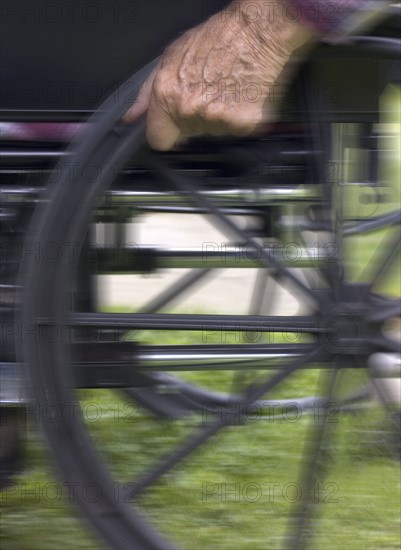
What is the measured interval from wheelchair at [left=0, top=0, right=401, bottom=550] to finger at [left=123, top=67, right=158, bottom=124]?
12 millimetres

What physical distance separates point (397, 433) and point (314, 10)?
0.89 metres

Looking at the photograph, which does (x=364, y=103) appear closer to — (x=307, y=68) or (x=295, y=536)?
(x=307, y=68)

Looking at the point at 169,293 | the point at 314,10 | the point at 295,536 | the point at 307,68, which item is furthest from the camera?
the point at 169,293

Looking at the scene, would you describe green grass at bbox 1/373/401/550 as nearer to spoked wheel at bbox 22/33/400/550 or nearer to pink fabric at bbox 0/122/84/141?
spoked wheel at bbox 22/33/400/550

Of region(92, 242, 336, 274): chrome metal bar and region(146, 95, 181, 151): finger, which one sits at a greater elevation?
region(146, 95, 181, 151): finger

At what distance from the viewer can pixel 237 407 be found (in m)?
1.81

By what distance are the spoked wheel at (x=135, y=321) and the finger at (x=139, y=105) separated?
0.02 metres

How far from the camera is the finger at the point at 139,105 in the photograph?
1693mm

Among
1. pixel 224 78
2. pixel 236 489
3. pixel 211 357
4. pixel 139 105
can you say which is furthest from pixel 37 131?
pixel 236 489

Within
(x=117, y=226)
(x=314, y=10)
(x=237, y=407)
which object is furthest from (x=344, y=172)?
(x=117, y=226)

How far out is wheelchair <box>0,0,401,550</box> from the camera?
66.7 inches

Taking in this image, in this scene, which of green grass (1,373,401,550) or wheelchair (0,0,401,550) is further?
green grass (1,373,401,550)

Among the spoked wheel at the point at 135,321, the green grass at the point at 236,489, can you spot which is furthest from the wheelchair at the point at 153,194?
the green grass at the point at 236,489

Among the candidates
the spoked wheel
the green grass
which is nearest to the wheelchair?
the spoked wheel
